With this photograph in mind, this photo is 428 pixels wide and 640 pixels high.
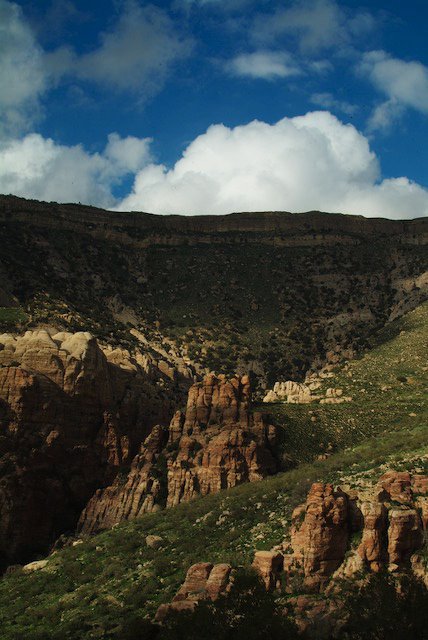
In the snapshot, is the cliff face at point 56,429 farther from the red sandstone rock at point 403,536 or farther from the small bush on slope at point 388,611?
the small bush on slope at point 388,611

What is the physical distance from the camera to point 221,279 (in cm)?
13238

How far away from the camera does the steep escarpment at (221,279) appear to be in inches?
4323

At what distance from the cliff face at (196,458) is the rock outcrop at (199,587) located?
20443 mm

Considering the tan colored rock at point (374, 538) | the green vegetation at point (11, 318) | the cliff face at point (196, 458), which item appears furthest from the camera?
the green vegetation at point (11, 318)

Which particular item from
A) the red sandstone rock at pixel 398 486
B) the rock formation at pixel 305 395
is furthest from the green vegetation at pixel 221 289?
the red sandstone rock at pixel 398 486

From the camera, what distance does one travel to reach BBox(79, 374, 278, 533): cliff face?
62844mm

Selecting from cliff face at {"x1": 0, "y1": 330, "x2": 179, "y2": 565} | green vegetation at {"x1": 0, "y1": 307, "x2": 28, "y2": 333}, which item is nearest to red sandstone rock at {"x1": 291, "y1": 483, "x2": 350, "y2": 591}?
cliff face at {"x1": 0, "y1": 330, "x2": 179, "y2": 565}

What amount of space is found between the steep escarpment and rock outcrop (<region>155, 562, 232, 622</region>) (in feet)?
181

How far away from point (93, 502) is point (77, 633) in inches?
1014

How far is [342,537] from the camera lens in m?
40.7

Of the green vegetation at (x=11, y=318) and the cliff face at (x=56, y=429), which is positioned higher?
→ the green vegetation at (x=11, y=318)

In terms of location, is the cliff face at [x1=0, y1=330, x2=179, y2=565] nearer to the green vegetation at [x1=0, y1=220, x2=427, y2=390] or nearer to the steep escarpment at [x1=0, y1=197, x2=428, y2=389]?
the steep escarpment at [x1=0, y1=197, x2=428, y2=389]

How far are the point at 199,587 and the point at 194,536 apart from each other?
10.5 meters

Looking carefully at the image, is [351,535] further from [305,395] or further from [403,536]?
[305,395]
